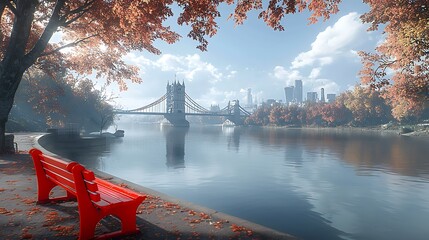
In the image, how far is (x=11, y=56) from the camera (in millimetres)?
10656

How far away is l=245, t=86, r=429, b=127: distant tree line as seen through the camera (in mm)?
92875

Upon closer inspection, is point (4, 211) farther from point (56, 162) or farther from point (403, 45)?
point (403, 45)

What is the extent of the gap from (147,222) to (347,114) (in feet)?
375

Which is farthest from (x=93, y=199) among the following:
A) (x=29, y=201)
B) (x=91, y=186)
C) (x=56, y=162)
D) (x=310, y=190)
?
(x=310, y=190)

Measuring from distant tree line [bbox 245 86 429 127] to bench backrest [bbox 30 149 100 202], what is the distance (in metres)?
80.6

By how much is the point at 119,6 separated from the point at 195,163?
15268 mm

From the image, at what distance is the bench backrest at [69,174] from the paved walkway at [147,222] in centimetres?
61

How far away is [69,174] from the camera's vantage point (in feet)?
14.8

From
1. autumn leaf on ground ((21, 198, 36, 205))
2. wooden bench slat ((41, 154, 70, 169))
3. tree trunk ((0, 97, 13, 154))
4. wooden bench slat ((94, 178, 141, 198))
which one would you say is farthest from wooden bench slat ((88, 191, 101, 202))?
tree trunk ((0, 97, 13, 154))

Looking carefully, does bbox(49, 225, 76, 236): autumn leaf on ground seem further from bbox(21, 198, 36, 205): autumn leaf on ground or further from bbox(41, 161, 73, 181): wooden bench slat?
bbox(21, 198, 36, 205): autumn leaf on ground

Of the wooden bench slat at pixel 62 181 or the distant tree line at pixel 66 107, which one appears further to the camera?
the distant tree line at pixel 66 107

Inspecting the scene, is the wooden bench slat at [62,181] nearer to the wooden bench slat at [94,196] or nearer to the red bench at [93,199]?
the red bench at [93,199]

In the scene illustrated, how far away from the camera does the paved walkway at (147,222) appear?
4.55 metres

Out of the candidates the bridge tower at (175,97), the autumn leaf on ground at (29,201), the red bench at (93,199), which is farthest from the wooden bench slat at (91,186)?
the bridge tower at (175,97)
